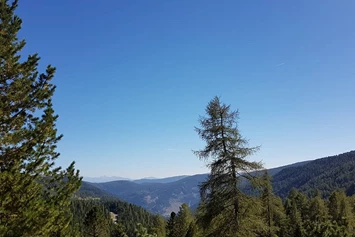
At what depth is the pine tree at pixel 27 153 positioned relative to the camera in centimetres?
1044

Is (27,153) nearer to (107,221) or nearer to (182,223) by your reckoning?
(182,223)

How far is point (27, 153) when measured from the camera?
11469 mm

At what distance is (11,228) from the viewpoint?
9570mm

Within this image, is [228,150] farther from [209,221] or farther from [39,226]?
[39,226]

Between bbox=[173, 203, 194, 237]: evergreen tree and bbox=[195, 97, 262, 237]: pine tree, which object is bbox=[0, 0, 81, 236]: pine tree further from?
bbox=[173, 203, 194, 237]: evergreen tree

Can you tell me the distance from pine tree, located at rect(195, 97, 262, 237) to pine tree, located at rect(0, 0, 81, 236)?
8.74 m

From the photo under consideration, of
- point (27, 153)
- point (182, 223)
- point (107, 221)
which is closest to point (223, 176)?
point (27, 153)

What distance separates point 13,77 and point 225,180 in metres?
12.6

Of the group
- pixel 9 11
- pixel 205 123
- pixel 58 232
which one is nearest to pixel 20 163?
pixel 58 232

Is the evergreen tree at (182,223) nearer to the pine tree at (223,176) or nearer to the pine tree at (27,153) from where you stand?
the pine tree at (223,176)

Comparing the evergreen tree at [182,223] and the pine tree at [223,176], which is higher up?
the pine tree at [223,176]

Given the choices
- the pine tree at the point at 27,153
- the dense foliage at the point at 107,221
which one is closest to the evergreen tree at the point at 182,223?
the dense foliage at the point at 107,221

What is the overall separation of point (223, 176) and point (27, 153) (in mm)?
11110

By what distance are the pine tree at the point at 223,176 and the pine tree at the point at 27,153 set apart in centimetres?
874
